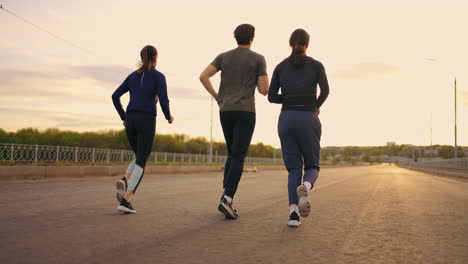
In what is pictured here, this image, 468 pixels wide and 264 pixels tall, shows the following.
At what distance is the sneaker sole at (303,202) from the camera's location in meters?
4.77

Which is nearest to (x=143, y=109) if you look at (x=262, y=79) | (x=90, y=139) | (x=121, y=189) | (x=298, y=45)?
(x=121, y=189)

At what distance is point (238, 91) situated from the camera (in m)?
5.60

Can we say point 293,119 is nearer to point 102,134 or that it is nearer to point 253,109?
point 253,109

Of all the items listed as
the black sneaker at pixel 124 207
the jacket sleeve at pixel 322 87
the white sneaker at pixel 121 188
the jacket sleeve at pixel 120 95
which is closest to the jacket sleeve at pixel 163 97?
the jacket sleeve at pixel 120 95

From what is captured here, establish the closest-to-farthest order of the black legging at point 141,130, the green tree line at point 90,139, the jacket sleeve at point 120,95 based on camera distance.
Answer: the black legging at point 141,130
the jacket sleeve at point 120,95
the green tree line at point 90,139

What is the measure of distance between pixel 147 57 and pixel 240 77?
1.28 meters

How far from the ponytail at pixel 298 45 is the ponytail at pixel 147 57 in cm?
186

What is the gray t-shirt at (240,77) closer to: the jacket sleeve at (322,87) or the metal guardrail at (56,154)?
the jacket sleeve at (322,87)

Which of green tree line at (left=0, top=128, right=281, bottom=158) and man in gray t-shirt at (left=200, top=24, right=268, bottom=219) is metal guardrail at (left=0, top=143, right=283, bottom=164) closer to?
man in gray t-shirt at (left=200, top=24, right=268, bottom=219)

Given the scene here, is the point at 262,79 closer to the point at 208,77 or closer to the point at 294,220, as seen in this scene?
the point at 208,77

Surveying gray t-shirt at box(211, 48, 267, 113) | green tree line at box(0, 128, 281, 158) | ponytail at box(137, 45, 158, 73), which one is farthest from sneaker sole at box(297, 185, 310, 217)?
green tree line at box(0, 128, 281, 158)

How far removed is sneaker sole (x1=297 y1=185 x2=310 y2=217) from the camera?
477cm

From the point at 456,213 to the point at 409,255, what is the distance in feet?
12.4

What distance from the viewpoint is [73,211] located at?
592 centimetres
